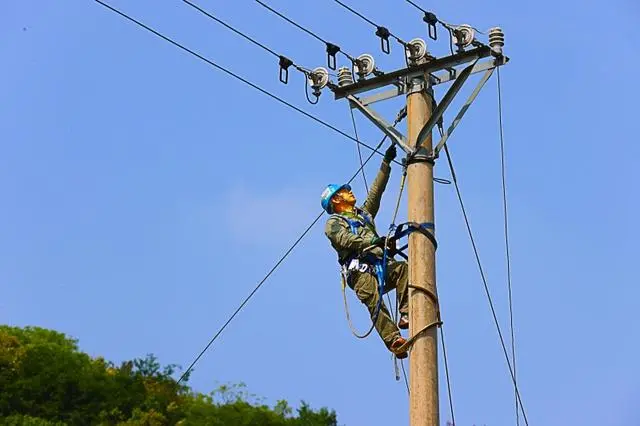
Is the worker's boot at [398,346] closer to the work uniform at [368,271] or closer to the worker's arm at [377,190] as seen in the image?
the work uniform at [368,271]

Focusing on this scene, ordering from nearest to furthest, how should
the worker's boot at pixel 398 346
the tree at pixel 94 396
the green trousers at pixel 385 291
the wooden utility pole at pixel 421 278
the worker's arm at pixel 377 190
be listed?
the wooden utility pole at pixel 421 278 < the worker's boot at pixel 398 346 < the green trousers at pixel 385 291 < the worker's arm at pixel 377 190 < the tree at pixel 94 396

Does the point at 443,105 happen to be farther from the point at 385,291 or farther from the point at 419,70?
the point at 385,291

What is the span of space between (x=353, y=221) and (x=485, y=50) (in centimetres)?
179

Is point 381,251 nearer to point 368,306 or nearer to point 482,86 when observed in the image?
point 368,306

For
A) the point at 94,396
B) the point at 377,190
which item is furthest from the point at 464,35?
the point at 94,396

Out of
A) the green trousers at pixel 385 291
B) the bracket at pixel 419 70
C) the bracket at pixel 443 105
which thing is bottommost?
the green trousers at pixel 385 291

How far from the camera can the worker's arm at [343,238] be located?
1034 cm

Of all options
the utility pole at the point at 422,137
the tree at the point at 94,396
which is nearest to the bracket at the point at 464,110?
the utility pole at the point at 422,137

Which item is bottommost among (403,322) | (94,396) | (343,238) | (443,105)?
(403,322)

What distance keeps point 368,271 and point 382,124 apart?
3.77 feet

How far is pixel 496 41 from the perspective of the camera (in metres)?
10.1

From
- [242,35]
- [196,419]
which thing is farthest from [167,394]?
[242,35]

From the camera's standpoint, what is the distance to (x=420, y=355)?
928 centimetres

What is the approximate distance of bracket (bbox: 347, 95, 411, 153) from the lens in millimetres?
9969
